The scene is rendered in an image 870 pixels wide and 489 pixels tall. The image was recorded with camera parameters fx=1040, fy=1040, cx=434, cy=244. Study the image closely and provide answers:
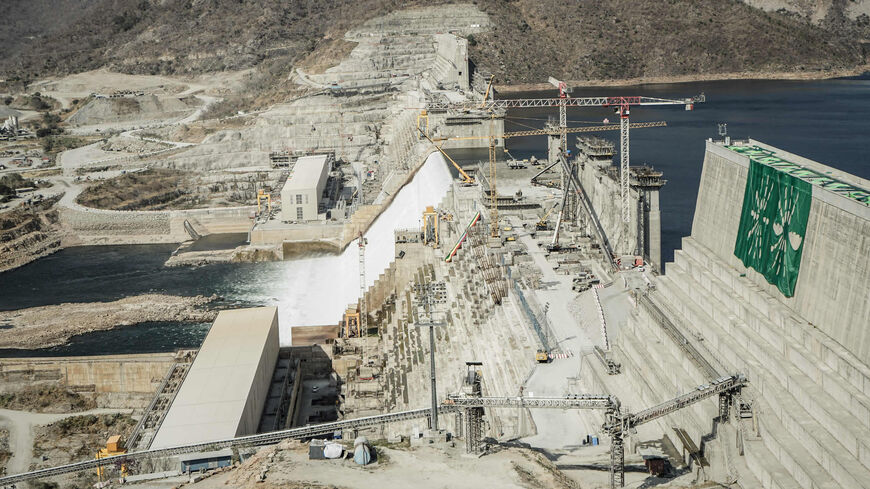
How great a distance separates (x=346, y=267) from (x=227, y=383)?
3401 cm

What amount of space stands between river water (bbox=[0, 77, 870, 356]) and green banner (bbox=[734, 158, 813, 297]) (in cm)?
3219

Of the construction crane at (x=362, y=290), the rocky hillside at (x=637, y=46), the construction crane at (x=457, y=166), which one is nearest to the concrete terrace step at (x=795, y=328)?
the construction crane at (x=362, y=290)

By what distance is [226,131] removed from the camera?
11662cm

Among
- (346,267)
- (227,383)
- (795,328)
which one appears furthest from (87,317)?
(795,328)

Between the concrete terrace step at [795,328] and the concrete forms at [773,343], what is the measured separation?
46 mm

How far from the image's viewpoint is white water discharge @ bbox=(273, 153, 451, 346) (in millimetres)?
70438

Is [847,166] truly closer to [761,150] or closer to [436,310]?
[436,310]

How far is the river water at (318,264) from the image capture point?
70.2m

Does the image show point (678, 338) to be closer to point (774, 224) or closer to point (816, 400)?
point (774, 224)

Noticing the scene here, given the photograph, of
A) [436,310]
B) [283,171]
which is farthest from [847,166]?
[283,171]

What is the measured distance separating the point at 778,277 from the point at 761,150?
6.96 m

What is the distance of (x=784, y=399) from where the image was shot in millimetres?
31906

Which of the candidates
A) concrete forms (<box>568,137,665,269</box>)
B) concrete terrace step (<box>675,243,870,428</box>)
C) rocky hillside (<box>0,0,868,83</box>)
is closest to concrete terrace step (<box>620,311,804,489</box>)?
concrete terrace step (<box>675,243,870,428</box>)

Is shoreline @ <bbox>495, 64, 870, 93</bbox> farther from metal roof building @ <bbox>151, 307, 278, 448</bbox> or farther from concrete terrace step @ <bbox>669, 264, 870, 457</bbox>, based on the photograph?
concrete terrace step @ <bbox>669, 264, 870, 457</bbox>
